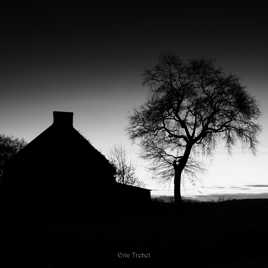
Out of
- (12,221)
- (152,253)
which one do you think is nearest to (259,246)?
(152,253)

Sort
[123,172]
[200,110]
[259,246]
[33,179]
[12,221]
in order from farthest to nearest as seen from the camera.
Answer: [123,172]
[200,110]
[33,179]
[12,221]
[259,246]

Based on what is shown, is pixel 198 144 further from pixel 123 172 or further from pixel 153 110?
pixel 123 172

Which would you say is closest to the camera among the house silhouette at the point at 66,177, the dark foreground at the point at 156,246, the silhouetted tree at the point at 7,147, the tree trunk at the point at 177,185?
the dark foreground at the point at 156,246

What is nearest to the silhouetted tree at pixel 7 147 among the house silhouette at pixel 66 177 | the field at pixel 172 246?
the house silhouette at pixel 66 177

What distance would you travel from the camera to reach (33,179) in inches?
1111

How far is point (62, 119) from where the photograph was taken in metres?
30.6

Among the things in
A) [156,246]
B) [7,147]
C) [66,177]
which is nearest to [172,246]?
[156,246]

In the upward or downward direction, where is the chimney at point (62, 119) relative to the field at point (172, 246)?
upward

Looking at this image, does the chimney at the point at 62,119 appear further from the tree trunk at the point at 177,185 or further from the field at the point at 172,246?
the field at the point at 172,246

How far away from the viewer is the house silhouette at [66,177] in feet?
92.1

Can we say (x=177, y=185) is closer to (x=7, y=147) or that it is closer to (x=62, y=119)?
(x=62, y=119)

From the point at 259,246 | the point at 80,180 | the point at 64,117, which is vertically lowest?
the point at 259,246

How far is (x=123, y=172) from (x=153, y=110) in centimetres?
4041

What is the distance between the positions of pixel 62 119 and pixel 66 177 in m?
5.67
